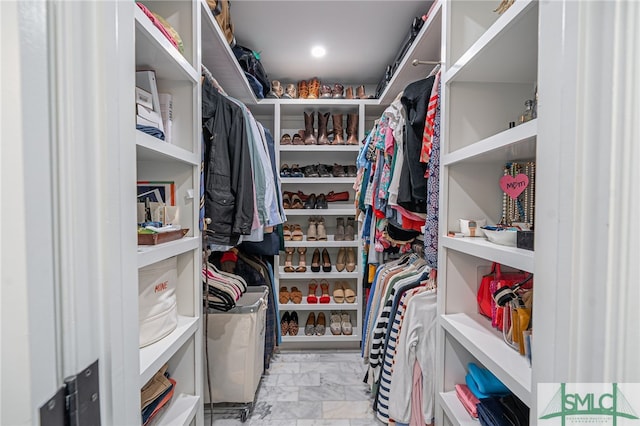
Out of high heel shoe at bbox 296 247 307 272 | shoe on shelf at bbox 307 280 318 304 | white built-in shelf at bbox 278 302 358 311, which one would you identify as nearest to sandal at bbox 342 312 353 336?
white built-in shelf at bbox 278 302 358 311

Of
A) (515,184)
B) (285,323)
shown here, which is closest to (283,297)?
(285,323)

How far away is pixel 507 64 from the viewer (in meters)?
0.95

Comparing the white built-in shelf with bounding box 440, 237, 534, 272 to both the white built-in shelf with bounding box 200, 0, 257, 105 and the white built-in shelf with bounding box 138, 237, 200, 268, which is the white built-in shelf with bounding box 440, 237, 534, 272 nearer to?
the white built-in shelf with bounding box 138, 237, 200, 268

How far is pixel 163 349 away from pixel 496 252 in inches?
37.7

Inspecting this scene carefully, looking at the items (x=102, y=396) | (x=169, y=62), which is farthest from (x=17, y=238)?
(x=169, y=62)

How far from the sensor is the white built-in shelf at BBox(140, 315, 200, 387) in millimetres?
759

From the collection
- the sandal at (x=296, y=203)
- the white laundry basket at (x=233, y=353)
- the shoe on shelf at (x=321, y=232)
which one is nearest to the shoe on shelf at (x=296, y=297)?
the shoe on shelf at (x=321, y=232)

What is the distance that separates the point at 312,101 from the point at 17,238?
223 cm

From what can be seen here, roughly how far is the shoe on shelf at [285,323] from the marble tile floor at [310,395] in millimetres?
169

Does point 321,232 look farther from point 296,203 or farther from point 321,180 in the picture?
point 321,180

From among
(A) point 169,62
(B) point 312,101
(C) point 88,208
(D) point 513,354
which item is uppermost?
(B) point 312,101

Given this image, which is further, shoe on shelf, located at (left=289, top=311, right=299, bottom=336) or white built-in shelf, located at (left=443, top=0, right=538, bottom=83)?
shoe on shelf, located at (left=289, top=311, right=299, bottom=336)

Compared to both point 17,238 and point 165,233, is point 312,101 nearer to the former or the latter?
point 165,233

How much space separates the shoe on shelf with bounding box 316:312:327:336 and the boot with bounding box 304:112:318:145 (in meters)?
1.46
